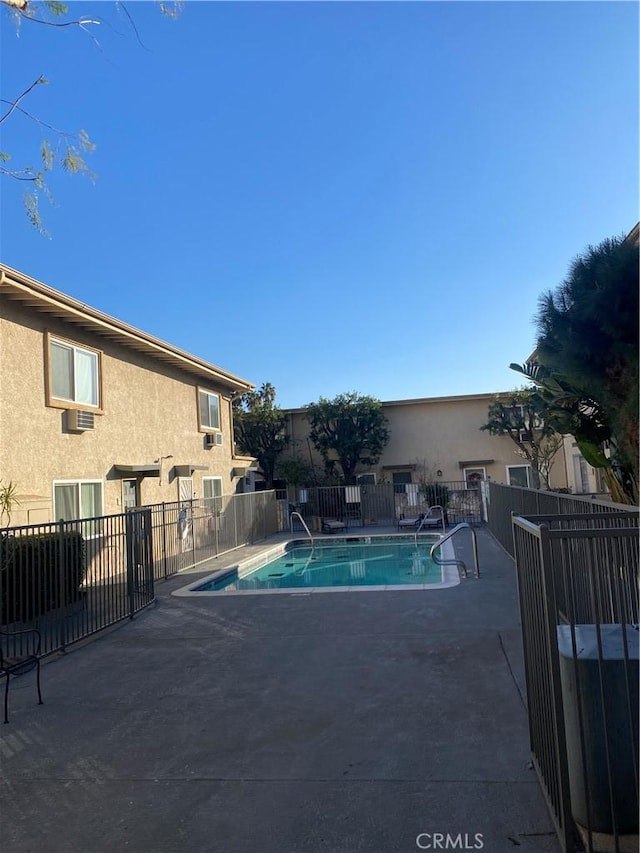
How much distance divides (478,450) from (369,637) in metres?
22.1

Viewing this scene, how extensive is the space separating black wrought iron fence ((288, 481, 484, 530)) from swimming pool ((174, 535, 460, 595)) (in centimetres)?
379

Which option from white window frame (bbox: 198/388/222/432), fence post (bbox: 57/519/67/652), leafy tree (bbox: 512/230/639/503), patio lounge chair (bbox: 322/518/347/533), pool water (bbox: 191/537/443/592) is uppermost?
white window frame (bbox: 198/388/222/432)

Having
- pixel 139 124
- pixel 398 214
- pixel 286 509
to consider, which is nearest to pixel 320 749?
pixel 139 124

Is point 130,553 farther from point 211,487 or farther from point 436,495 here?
point 436,495

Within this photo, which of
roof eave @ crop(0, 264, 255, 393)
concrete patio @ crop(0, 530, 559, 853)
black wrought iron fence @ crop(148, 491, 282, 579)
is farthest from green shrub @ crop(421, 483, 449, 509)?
concrete patio @ crop(0, 530, 559, 853)

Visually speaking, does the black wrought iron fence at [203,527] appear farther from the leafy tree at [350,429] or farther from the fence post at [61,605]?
the leafy tree at [350,429]

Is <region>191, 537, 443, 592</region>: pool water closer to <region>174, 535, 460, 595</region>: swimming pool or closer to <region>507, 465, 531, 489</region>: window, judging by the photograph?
<region>174, 535, 460, 595</region>: swimming pool

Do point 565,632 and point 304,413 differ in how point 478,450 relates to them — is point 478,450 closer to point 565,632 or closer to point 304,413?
point 304,413

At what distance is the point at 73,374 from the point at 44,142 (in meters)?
8.41

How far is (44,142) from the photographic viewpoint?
485 centimetres

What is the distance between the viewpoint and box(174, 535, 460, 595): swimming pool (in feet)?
36.9

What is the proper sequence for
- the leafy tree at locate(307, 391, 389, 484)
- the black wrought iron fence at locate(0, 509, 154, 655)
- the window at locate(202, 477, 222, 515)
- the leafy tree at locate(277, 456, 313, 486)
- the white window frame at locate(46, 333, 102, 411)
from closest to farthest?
the black wrought iron fence at locate(0, 509, 154, 655) < the white window frame at locate(46, 333, 102, 411) < the window at locate(202, 477, 222, 515) < the leafy tree at locate(277, 456, 313, 486) < the leafy tree at locate(307, 391, 389, 484)

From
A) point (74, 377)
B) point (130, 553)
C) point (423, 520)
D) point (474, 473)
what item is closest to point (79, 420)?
point (74, 377)

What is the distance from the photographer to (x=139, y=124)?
8164 mm
